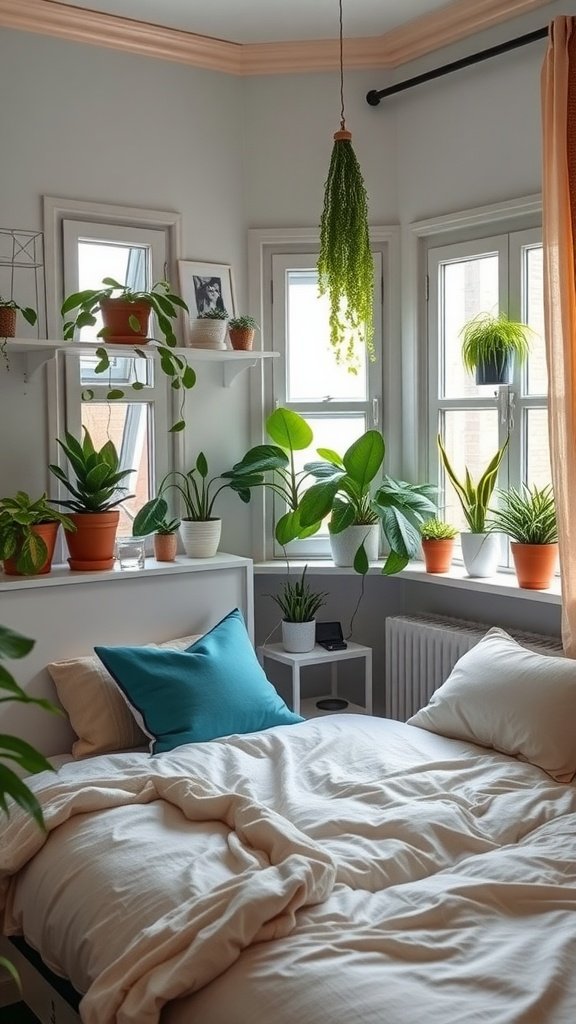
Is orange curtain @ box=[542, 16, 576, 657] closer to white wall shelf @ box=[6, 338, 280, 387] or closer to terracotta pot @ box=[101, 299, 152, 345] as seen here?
white wall shelf @ box=[6, 338, 280, 387]

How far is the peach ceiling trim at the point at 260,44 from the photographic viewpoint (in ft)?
11.4

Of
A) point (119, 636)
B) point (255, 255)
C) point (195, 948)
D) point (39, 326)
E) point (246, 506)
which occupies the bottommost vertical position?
point (195, 948)

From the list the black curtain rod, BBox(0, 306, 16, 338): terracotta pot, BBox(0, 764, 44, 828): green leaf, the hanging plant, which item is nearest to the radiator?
the hanging plant

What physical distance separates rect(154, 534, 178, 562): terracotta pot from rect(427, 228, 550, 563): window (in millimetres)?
1055

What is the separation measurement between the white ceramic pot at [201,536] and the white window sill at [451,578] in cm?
28

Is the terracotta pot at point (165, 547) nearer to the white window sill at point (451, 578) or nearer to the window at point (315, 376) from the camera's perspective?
the white window sill at point (451, 578)

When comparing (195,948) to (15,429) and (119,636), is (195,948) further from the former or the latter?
(15,429)

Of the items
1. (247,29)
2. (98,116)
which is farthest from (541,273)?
(98,116)

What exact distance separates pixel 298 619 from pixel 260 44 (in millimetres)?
2140

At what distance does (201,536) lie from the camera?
374cm

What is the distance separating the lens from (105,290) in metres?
3.46

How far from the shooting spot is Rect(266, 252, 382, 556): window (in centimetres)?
406

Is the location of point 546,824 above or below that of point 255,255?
below

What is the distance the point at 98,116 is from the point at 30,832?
96.0 inches
